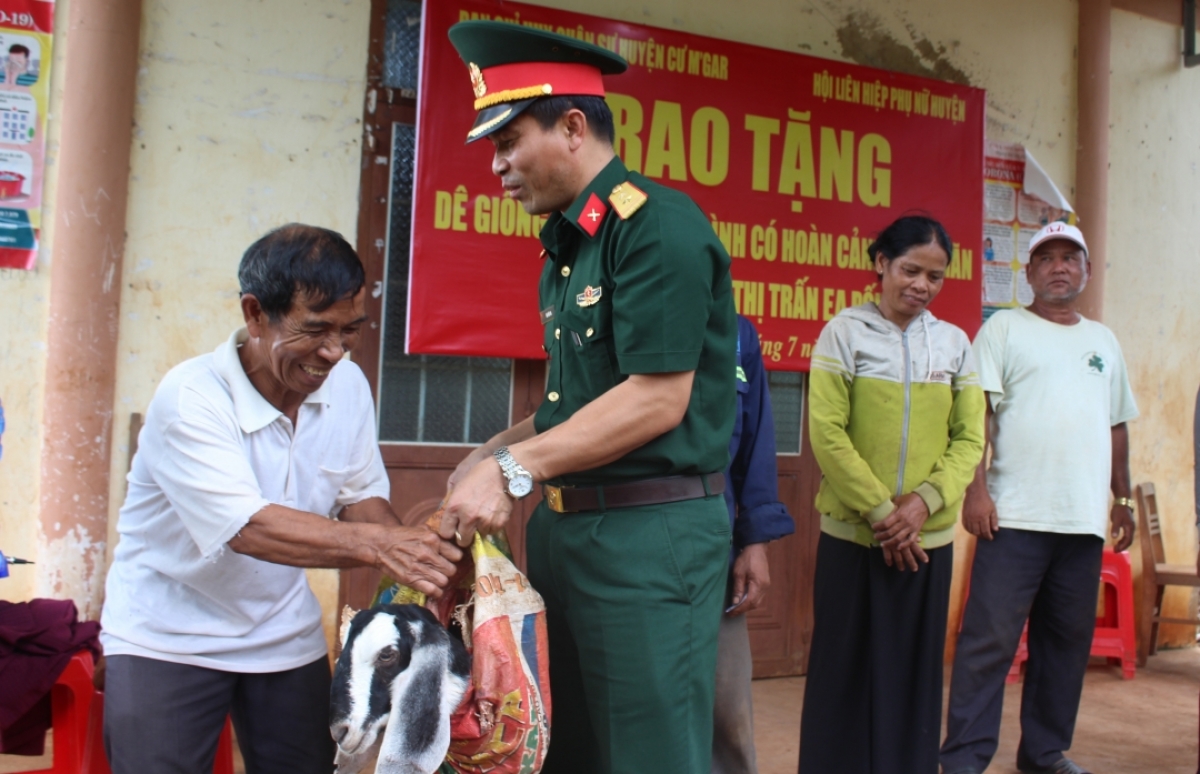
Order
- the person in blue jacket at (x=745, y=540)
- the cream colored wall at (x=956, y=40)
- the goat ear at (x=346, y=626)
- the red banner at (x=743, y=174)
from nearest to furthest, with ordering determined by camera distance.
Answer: the goat ear at (x=346, y=626), the person in blue jacket at (x=745, y=540), the red banner at (x=743, y=174), the cream colored wall at (x=956, y=40)

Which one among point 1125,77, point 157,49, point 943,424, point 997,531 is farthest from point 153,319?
point 1125,77

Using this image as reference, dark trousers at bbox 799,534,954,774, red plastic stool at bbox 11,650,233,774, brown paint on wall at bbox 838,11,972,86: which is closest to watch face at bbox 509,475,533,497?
red plastic stool at bbox 11,650,233,774

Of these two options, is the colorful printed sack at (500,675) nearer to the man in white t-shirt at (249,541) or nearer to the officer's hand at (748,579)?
the man in white t-shirt at (249,541)

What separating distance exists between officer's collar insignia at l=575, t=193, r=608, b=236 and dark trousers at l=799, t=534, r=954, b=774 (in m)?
1.82

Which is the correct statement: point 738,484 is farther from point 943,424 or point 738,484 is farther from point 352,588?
point 352,588

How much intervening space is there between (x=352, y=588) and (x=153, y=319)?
1267 mm

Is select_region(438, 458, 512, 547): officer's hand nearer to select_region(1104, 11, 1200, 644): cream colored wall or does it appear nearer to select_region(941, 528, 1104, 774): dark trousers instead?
select_region(941, 528, 1104, 774): dark trousers

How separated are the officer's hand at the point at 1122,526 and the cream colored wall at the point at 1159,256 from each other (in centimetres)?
201

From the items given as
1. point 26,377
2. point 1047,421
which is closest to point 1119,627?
point 1047,421

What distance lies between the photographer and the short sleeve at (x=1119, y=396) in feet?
12.7

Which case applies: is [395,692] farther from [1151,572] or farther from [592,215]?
[1151,572]

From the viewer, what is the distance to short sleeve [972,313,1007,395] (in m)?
→ 3.74

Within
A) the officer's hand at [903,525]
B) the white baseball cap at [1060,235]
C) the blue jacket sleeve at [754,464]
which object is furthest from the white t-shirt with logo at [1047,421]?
the blue jacket sleeve at [754,464]

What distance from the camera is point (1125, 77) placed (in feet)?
19.2
